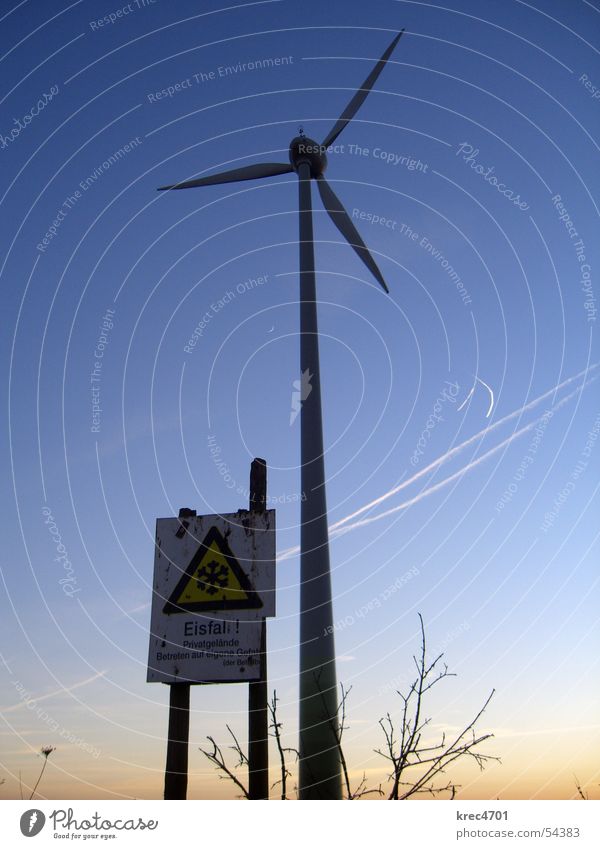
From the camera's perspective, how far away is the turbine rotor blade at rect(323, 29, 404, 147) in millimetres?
26297

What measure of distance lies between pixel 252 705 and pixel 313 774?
2.67 m

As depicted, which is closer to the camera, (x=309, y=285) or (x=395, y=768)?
(x=395, y=768)

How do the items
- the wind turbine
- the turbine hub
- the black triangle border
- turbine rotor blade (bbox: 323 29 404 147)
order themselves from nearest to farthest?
the black triangle border, the wind turbine, turbine rotor blade (bbox: 323 29 404 147), the turbine hub

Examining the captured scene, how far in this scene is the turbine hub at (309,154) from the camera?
26859mm

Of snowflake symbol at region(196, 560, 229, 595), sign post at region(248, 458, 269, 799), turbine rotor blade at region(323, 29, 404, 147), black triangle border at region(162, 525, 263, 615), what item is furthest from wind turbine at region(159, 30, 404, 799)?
snowflake symbol at region(196, 560, 229, 595)

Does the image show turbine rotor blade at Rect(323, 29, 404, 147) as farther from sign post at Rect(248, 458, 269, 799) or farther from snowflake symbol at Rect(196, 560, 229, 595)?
snowflake symbol at Rect(196, 560, 229, 595)

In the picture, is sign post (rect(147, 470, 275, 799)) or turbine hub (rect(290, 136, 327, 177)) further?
turbine hub (rect(290, 136, 327, 177))

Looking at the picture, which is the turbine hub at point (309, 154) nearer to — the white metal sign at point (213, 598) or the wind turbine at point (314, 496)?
the wind turbine at point (314, 496)

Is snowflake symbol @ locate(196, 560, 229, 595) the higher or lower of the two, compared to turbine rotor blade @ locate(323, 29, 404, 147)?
lower

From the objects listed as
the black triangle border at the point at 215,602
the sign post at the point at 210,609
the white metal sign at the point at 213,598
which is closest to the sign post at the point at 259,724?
the sign post at the point at 210,609

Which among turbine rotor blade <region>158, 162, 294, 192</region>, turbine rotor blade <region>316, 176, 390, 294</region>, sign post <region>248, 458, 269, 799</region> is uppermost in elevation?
turbine rotor blade <region>158, 162, 294, 192</region>

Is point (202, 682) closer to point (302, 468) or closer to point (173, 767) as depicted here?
point (173, 767)

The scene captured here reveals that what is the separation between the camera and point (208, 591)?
1198 cm
